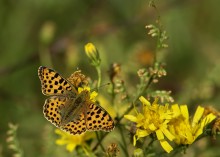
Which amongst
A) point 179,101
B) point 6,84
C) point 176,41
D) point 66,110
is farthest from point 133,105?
point 176,41

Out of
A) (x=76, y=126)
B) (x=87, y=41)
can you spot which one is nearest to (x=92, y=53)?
(x=76, y=126)

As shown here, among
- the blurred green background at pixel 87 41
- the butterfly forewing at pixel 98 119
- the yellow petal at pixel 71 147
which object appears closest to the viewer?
the butterfly forewing at pixel 98 119

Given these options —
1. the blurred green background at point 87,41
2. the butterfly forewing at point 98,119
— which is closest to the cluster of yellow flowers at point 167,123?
the butterfly forewing at point 98,119

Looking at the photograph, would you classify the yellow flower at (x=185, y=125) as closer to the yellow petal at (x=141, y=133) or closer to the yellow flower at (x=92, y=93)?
the yellow petal at (x=141, y=133)

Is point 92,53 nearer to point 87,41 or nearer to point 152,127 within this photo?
point 152,127

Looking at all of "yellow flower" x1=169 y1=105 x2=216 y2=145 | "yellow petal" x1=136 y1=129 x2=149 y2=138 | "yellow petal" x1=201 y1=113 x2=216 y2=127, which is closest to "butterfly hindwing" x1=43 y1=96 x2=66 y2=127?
"yellow petal" x1=136 y1=129 x2=149 y2=138

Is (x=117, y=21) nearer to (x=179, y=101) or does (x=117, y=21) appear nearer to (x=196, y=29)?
(x=196, y=29)
